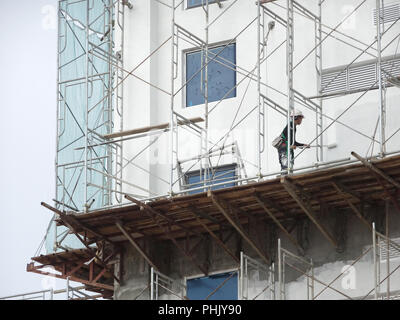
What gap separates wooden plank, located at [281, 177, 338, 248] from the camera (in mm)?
34653

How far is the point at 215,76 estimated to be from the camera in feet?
133

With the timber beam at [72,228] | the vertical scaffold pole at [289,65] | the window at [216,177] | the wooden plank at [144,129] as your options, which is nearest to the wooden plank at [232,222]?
the window at [216,177]

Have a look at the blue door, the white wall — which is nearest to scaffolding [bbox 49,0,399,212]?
the white wall

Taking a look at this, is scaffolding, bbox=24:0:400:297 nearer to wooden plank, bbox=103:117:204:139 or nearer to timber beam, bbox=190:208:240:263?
wooden plank, bbox=103:117:204:139

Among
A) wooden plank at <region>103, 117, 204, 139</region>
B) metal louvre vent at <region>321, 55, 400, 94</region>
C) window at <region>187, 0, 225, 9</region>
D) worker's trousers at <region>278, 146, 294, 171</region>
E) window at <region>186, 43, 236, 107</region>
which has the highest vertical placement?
window at <region>187, 0, 225, 9</region>

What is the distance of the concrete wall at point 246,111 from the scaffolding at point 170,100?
13 centimetres

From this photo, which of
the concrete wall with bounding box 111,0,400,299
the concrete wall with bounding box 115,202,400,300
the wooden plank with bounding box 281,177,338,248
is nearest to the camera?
the wooden plank with bounding box 281,177,338,248

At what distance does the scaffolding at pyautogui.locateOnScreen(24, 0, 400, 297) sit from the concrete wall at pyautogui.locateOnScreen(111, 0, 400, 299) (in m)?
0.13

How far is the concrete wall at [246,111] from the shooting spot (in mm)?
36469

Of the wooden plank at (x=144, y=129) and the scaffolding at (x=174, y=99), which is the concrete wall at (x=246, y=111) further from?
the wooden plank at (x=144, y=129)

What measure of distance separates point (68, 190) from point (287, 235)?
8.77 metres

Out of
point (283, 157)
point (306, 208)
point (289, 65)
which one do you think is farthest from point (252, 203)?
point (289, 65)
